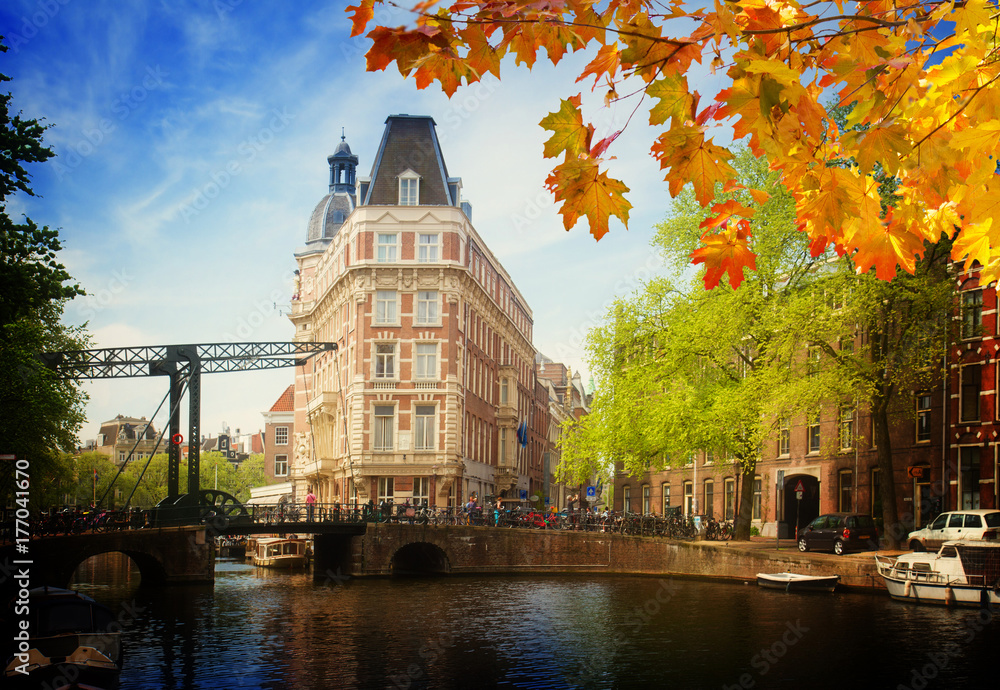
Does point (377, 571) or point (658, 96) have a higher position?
point (658, 96)

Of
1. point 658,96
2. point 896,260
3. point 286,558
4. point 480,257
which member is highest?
point 480,257

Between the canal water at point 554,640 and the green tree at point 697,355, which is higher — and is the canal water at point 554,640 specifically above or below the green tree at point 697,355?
below

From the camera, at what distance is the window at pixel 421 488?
175 ft

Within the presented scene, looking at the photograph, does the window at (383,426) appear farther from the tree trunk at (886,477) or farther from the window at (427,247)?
the tree trunk at (886,477)

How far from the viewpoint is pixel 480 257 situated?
61594 mm

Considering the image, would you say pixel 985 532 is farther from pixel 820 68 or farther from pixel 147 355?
pixel 147 355

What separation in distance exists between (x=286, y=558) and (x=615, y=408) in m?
25.0

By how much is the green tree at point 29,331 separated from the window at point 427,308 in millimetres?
17974

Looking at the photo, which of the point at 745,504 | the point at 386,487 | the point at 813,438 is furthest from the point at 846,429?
the point at 386,487

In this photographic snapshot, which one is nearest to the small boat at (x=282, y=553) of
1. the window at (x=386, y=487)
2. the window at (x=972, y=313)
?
the window at (x=386, y=487)

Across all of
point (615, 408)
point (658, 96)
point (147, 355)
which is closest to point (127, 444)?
point (147, 355)

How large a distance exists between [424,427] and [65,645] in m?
36.7

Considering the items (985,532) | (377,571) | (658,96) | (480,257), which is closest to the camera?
(658,96)

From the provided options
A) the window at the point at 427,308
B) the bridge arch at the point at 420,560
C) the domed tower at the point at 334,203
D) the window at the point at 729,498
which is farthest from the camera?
the domed tower at the point at 334,203
